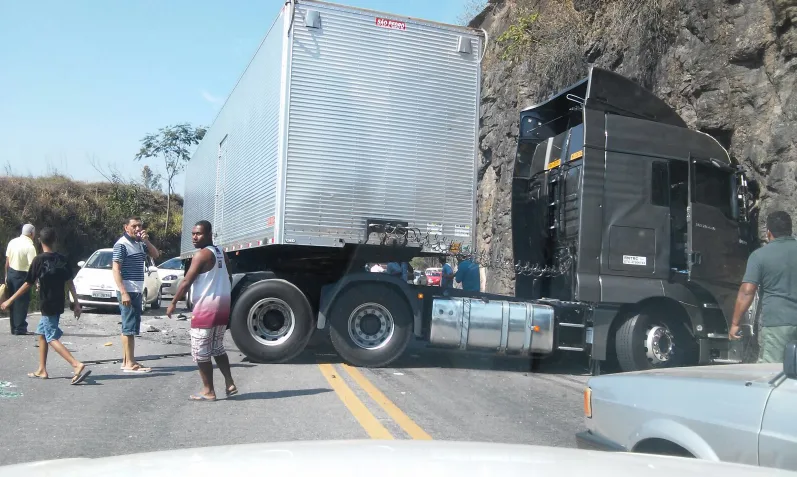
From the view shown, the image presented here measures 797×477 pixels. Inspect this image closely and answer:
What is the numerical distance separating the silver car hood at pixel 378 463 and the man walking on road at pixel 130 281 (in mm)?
6241

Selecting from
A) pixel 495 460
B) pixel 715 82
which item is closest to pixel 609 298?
pixel 715 82

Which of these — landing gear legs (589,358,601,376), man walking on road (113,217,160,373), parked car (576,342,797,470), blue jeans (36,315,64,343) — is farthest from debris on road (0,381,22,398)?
landing gear legs (589,358,601,376)

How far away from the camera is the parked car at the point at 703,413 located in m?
3.22

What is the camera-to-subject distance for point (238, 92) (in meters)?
12.8

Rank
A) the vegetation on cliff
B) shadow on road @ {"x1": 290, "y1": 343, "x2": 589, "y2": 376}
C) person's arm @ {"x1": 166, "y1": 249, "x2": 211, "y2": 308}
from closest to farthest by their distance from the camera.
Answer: person's arm @ {"x1": 166, "y1": 249, "x2": 211, "y2": 308}, shadow on road @ {"x1": 290, "y1": 343, "x2": 589, "y2": 376}, the vegetation on cliff

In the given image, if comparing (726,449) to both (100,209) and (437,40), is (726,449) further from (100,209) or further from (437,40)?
(100,209)

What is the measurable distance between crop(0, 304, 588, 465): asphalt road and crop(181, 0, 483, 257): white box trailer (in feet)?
6.24

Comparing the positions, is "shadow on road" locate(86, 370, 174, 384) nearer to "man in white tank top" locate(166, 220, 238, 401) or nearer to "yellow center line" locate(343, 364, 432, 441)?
"man in white tank top" locate(166, 220, 238, 401)

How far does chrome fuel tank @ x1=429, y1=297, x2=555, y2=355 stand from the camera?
950 centimetres

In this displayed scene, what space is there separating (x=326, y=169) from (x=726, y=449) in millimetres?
6897

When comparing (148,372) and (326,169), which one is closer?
(148,372)

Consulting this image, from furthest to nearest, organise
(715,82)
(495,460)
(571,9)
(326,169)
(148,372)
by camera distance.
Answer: (571,9), (715,82), (326,169), (148,372), (495,460)

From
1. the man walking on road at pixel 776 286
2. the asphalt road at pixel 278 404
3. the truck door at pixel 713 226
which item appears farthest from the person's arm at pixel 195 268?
the truck door at pixel 713 226

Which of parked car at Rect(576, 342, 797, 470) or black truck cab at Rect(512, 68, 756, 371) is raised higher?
black truck cab at Rect(512, 68, 756, 371)
